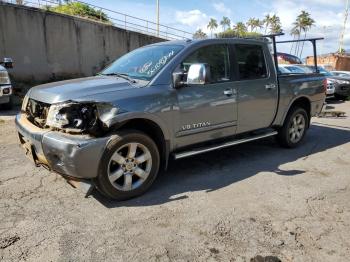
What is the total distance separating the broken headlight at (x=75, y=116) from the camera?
3775 millimetres

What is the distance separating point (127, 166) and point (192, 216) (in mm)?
934

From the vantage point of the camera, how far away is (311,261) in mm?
3068

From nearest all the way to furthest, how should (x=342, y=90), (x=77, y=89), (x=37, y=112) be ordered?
(x=77, y=89) → (x=37, y=112) → (x=342, y=90)

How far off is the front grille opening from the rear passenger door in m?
2.60

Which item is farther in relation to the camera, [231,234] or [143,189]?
[143,189]

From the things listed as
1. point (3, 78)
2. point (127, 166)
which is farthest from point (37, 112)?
point (3, 78)

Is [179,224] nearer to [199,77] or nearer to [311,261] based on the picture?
[311,261]

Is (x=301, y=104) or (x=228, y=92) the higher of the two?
(x=228, y=92)

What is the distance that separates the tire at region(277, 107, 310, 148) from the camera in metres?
6.35

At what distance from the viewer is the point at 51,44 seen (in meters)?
19.9

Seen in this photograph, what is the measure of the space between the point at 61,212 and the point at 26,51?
16968 millimetres

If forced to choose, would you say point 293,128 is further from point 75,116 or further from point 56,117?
point 56,117

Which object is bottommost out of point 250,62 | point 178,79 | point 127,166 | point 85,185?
point 85,185

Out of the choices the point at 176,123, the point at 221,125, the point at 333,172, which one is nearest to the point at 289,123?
the point at 333,172
